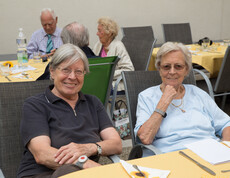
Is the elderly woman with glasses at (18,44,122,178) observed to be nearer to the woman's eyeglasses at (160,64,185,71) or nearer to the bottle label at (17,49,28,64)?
the woman's eyeglasses at (160,64,185,71)

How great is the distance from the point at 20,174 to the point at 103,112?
594mm

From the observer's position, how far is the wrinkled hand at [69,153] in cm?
145

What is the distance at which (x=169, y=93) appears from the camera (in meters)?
1.87

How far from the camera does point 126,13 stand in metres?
6.38

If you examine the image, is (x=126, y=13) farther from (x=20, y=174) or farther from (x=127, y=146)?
(x=20, y=174)

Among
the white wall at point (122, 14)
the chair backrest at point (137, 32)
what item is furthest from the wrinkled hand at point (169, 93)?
the white wall at point (122, 14)

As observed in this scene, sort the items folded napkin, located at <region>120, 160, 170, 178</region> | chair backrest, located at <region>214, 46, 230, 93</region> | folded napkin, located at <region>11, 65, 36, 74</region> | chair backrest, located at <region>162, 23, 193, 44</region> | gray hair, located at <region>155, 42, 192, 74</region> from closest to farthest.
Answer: folded napkin, located at <region>120, 160, 170, 178</region> < gray hair, located at <region>155, 42, 192, 74</region> < folded napkin, located at <region>11, 65, 36, 74</region> < chair backrest, located at <region>214, 46, 230, 93</region> < chair backrest, located at <region>162, 23, 193, 44</region>

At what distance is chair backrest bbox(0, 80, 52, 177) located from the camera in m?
1.64

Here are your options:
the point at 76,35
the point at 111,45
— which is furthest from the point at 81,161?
the point at 111,45

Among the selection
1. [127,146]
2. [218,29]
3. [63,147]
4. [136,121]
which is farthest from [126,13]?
[63,147]

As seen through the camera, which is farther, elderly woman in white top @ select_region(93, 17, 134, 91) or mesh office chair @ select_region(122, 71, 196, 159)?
elderly woman in white top @ select_region(93, 17, 134, 91)

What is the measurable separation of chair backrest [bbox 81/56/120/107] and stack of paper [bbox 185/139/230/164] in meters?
1.19

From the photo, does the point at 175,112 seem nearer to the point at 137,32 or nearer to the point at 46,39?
the point at 46,39

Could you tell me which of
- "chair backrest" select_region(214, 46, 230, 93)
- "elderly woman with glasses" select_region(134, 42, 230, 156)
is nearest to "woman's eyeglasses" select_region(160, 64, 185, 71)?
"elderly woman with glasses" select_region(134, 42, 230, 156)
